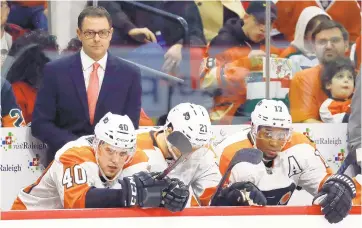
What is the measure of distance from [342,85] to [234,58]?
0.62m

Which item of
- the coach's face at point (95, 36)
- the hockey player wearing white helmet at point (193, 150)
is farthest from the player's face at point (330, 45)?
the coach's face at point (95, 36)

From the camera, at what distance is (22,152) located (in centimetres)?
517

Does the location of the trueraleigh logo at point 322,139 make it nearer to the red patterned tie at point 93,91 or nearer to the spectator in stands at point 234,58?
the spectator in stands at point 234,58

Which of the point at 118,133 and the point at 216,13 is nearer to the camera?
the point at 118,133

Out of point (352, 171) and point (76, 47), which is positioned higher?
point (76, 47)

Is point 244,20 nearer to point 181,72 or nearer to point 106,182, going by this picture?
point 181,72

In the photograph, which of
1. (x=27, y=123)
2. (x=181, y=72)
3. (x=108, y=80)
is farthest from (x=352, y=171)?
(x=27, y=123)

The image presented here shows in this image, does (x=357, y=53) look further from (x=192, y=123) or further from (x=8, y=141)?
(x=8, y=141)

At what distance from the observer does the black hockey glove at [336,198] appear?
13.8 ft

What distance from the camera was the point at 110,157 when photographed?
455cm

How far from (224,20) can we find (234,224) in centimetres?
159

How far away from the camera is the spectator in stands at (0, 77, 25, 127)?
5.09m

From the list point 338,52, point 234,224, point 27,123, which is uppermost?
point 338,52

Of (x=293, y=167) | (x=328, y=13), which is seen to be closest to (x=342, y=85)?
(x=328, y=13)
